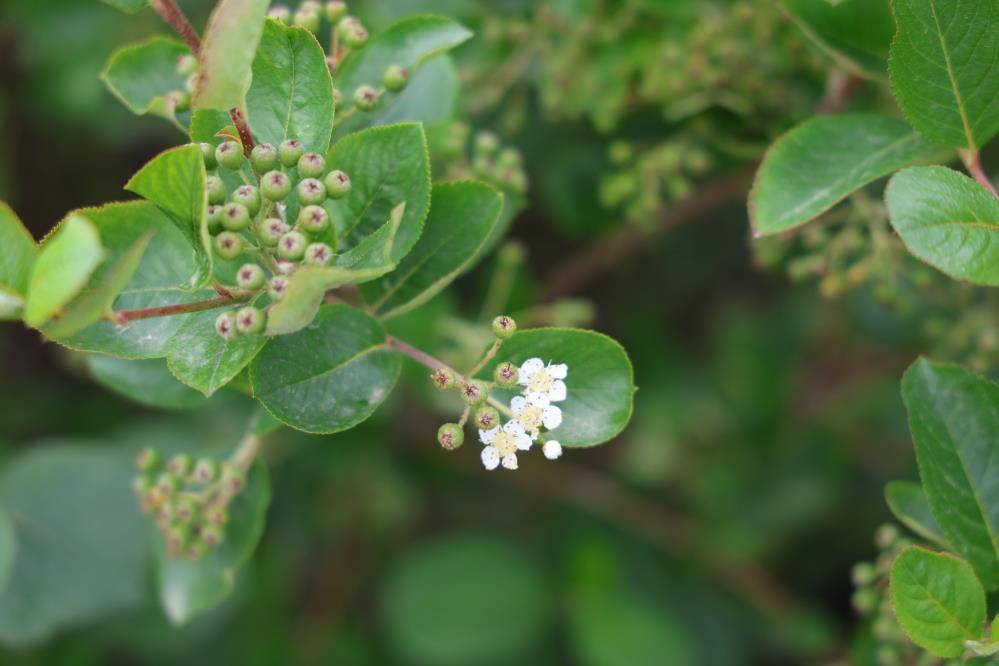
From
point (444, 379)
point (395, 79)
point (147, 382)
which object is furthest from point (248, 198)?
point (147, 382)

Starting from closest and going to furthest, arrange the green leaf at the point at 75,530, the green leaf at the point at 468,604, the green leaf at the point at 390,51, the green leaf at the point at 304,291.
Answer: the green leaf at the point at 304,291 → the green leaf at the point at 390,51 → the green leaf at the point at 75,530 → the green leaf at the point at 468,604

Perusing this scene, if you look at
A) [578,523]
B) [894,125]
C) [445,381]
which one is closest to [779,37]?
[894,125]

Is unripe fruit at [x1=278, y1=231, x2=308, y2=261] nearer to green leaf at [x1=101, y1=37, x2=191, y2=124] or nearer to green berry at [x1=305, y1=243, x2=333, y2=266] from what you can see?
green berry at [x1=305, y1=243, x2=333, y2=266]

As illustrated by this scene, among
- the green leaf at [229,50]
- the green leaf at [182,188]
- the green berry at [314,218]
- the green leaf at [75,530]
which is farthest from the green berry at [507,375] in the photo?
the green leaf at [75,530]

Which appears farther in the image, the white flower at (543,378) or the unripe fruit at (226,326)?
the white flower at (543,378)

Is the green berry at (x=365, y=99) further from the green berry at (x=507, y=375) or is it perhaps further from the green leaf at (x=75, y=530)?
the green leaf at (x=75, y=530)

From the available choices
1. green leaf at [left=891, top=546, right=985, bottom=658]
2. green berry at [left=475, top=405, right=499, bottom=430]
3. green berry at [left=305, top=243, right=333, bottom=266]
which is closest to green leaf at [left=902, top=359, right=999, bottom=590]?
green leaf at [left=891, top=546, right=985, bottom=658]
